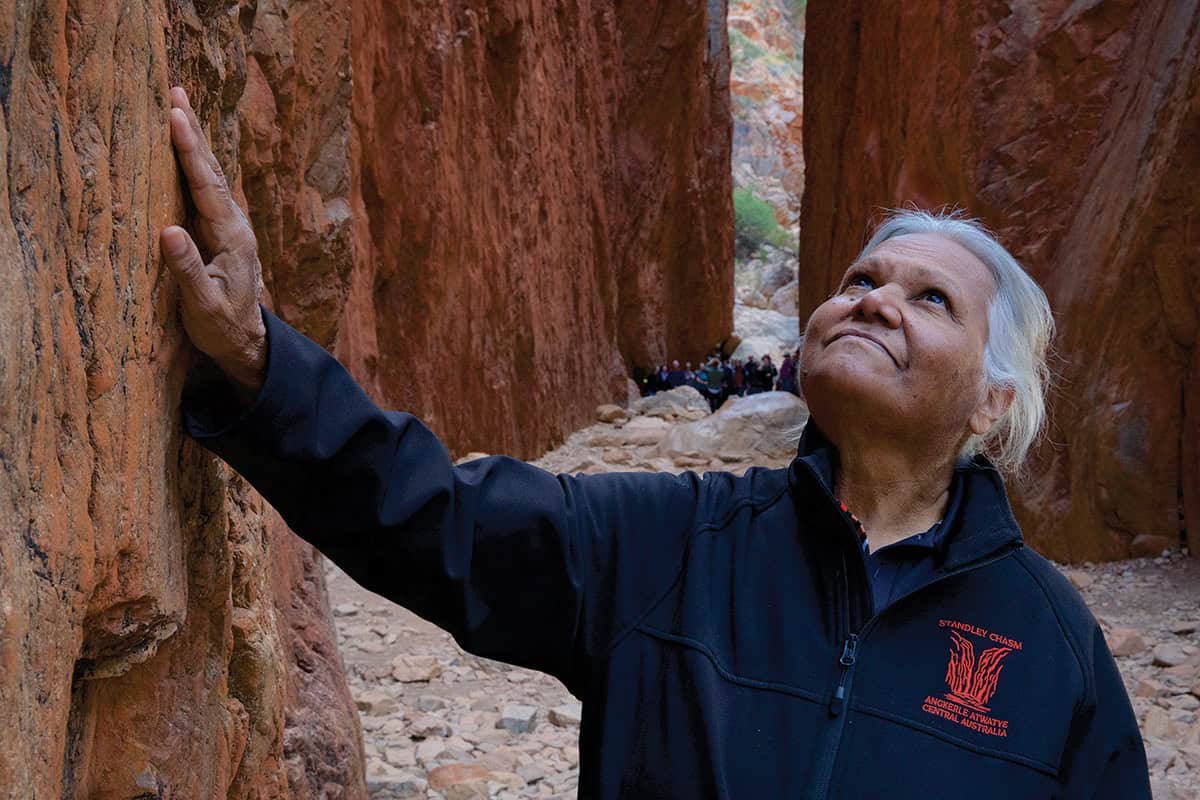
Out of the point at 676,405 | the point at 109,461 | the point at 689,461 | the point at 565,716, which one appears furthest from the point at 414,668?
the point at 676,405

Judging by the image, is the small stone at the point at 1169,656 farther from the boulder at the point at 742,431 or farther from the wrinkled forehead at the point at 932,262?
the boulder at the point at 742,431

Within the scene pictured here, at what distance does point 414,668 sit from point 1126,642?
337 cm

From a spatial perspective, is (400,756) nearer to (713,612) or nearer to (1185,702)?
(713,612)

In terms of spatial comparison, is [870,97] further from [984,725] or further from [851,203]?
[984,725]

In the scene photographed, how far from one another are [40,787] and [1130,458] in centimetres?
655

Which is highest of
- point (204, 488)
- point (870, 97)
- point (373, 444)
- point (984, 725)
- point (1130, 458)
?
point (870, 97)

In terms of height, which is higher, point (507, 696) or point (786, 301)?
point (507, 696)

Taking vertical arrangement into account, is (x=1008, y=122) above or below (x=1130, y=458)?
above

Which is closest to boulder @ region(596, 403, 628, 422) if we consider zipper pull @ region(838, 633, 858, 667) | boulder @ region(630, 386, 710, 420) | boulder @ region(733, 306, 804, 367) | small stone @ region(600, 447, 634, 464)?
boulder @ region(630, 386, 710, 420)

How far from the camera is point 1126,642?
197 inches

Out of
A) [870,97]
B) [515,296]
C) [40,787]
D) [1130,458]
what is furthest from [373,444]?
[870,97]

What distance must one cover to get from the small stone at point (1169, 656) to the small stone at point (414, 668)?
3.34 metres

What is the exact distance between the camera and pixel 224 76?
68.2 inches

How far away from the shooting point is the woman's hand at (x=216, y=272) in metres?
1.24
